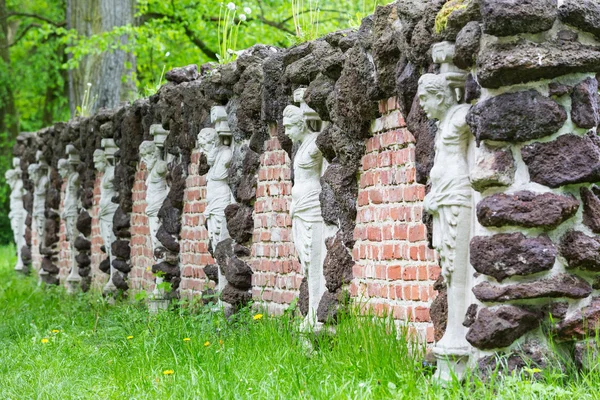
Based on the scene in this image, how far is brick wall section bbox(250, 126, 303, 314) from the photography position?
803cm

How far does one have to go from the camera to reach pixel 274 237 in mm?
8312

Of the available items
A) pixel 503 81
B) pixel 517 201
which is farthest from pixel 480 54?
pixel 517 201

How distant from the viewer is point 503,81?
4.82 meters

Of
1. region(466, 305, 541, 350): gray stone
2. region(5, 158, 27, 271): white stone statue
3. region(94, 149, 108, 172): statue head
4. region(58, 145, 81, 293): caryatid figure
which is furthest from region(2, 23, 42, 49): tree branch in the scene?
region(466, 305, 541, 350): gray stone

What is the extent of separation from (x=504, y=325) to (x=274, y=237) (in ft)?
12.2

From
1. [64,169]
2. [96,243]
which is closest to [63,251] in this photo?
[64,169]

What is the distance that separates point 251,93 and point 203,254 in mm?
2018

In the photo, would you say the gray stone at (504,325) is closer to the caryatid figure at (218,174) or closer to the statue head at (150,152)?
the caryatid figure at (218,174)

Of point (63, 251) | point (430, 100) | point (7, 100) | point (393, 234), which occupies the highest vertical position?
point (7, 100)

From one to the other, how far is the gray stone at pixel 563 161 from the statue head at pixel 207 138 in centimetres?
474

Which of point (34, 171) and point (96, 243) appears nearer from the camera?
point (96, 243)

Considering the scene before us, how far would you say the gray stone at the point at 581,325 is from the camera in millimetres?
4773

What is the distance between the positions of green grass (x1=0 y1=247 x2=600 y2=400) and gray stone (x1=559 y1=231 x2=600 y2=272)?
0.48 metres

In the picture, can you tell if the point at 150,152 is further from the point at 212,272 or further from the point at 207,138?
the point at 212,272
